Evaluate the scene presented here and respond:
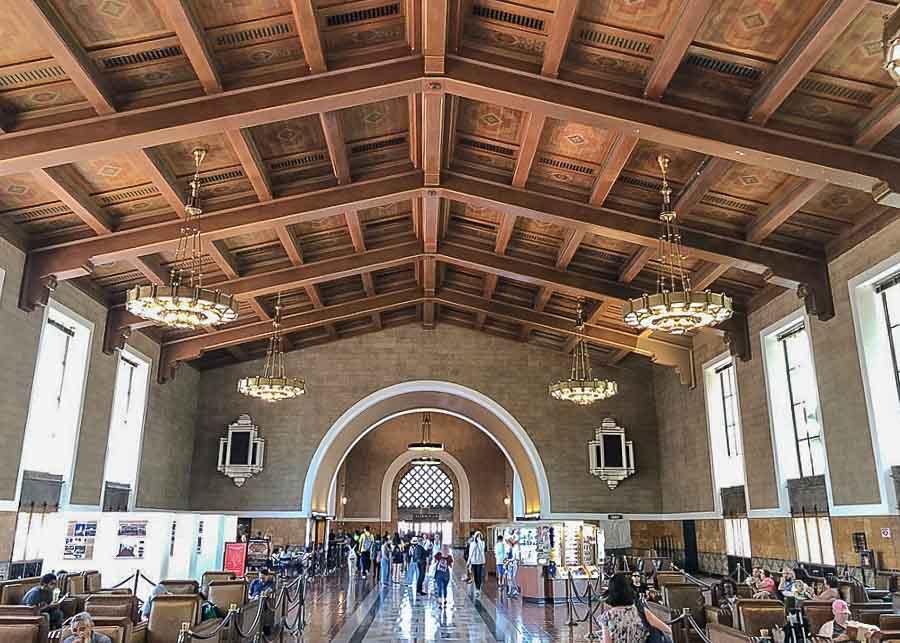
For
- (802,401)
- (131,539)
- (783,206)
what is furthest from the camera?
(802,401)

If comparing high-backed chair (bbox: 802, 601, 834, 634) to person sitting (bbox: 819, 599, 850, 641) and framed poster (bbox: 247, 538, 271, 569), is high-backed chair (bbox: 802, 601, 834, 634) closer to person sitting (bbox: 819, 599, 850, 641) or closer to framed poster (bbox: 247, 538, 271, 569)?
person sitting (bbox: 819, 599, 850, 641)

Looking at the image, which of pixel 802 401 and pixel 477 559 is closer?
pixel 802 401

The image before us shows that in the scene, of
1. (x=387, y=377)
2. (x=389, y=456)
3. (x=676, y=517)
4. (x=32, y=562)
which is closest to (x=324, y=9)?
(x=32, y=562)

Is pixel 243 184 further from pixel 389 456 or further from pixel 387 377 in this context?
pixel 389 456

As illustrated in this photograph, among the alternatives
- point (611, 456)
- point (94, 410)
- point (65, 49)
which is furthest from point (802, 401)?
point (94, 410)

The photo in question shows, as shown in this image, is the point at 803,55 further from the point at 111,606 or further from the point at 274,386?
the point at 274,386

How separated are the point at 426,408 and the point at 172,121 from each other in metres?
14.4

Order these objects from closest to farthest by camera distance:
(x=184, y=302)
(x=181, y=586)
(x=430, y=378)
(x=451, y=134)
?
(x=181, y=586)
(x=184, y=302)
(x=451, y=134)
(x=430, y=378)

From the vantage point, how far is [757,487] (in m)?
14.3

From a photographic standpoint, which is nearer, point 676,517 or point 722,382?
point 722,382

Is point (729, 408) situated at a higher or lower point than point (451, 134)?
lower

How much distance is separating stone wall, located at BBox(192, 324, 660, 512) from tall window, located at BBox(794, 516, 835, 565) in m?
7.55

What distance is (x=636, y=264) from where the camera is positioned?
44.5 feet

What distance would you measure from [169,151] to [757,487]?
12951mm
